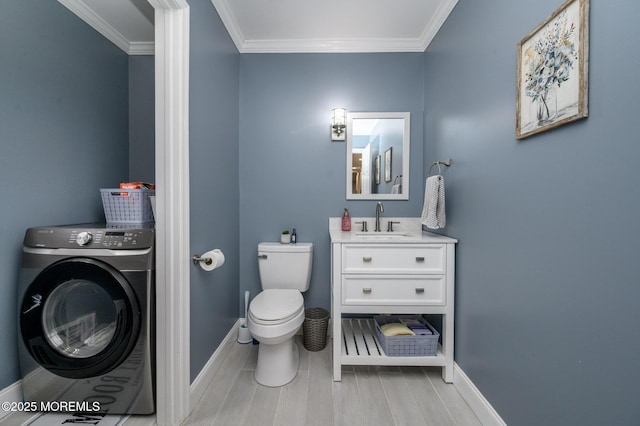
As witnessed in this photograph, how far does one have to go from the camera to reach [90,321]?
1.25 meters

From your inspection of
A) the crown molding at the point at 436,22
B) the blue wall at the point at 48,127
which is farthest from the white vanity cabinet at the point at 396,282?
the blue wall at the point at 48,127

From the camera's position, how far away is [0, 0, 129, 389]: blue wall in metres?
1.28

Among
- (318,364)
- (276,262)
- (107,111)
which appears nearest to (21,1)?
(107,111)

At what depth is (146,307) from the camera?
1185mm

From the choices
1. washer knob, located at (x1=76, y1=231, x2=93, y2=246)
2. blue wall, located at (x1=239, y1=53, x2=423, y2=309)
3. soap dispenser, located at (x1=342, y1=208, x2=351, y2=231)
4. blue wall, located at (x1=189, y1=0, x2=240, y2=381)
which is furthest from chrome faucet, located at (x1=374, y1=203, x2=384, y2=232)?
washer knob, located at (x1=76, y1=231, x2=93, y2=246)

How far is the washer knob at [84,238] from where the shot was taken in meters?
1.18

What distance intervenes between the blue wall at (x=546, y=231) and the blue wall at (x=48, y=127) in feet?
7.93

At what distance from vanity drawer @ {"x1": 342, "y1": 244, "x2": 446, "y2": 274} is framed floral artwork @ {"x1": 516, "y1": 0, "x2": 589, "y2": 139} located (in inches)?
30.4

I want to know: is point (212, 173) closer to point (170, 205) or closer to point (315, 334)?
point (170, 205)

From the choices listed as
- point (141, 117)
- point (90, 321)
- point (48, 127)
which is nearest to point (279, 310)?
point (90, 321)

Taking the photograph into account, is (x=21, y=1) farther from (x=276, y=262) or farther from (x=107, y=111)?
(x=276, y=262)

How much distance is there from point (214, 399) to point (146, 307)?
674 mm

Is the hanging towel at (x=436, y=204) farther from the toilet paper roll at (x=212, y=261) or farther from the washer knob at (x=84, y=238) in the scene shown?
the washer knob at (x=84, y=238)

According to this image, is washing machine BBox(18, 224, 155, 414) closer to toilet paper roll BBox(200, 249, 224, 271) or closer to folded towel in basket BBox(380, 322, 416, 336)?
toilet paper roll BBox(200, 249, 224, 271)
